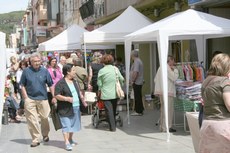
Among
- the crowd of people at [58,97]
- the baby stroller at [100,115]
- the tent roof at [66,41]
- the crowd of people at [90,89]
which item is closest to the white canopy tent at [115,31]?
the crowd of people at [90,89]

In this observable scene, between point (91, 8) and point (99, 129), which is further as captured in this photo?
point (91, 8)

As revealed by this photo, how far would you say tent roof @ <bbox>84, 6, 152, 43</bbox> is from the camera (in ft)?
42.7

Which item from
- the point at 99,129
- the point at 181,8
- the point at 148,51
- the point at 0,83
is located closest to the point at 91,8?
the point at 148,51

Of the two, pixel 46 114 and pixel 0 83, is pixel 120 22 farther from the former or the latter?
pixel 0 83

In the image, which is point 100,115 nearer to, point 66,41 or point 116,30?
point 116,30

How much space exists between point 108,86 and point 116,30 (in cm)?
325

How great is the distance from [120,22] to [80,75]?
2058 mm

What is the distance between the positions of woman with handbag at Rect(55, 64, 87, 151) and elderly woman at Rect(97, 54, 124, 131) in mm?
1953

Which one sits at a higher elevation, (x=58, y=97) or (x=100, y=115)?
(x=58, y=97)

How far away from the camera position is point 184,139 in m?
9.05

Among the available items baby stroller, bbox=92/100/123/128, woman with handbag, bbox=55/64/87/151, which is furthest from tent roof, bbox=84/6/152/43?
woman with handbag, bbox=55/64/87/151

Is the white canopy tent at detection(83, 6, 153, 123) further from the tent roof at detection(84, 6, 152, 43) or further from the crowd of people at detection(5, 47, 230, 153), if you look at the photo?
the crowd of people at detection(5, 47, 230, 153)

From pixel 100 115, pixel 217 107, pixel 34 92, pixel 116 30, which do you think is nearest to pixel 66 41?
pixel 116 30

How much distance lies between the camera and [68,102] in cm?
815
